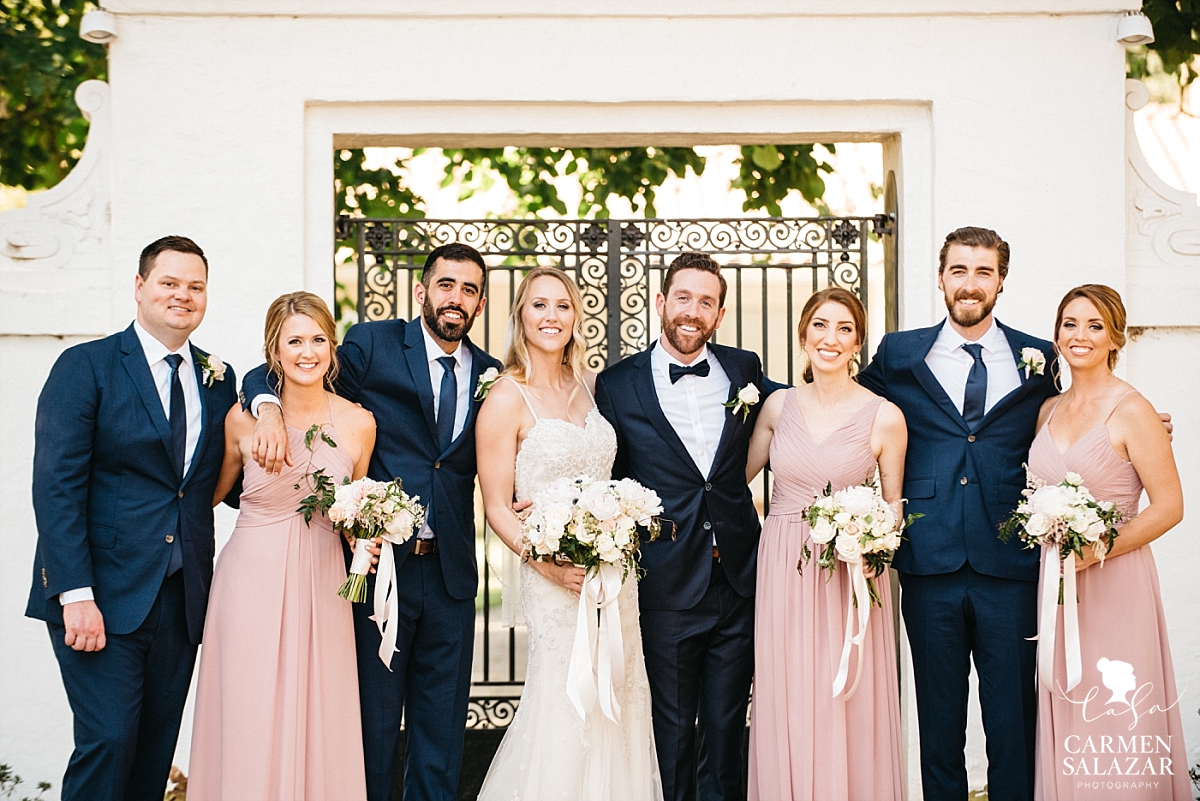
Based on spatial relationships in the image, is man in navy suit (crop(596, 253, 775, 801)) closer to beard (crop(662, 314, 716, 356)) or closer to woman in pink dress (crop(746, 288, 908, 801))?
beard (crop(662, 314, 716, 356))

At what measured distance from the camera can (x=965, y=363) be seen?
481 cm

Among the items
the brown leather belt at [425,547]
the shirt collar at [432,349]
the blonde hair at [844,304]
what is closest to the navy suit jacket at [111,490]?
→ the brown leather belt at [425,547]

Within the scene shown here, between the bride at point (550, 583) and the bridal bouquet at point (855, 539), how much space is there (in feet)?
2.67

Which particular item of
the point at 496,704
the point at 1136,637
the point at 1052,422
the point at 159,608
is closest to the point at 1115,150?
the point at 1052,422

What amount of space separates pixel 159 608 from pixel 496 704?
2.38m

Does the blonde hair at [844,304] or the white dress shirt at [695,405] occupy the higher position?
the blonde hair at [844,304]

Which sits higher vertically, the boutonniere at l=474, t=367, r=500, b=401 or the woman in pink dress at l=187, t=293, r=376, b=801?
the boutonniere at l=474, t=367, r=500, b=401

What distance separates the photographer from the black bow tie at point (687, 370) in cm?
486

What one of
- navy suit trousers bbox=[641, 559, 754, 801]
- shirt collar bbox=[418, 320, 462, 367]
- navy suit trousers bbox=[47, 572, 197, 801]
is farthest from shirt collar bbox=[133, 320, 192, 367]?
navy suit trousers bbox=[641, 559, 754, 801]

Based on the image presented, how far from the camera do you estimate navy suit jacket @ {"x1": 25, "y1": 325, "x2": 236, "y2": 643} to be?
4.10 m

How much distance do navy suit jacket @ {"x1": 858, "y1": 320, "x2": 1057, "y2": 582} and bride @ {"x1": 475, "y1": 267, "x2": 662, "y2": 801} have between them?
1.22 meters

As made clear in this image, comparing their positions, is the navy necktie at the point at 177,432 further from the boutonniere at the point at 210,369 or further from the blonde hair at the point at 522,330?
the blonde hair at the point at 522,330

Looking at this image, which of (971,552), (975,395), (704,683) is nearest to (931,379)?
(975,395)

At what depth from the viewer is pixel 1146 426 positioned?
439cm
